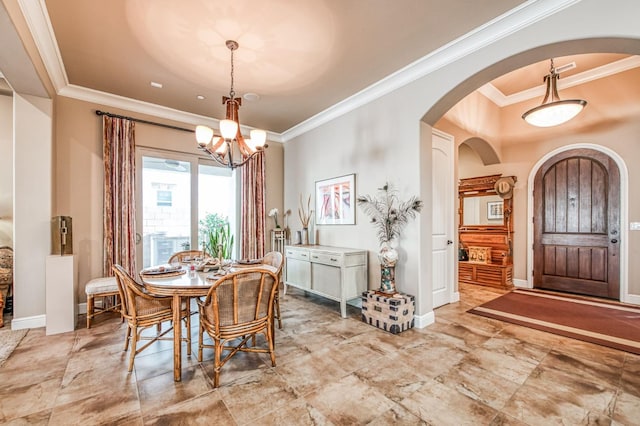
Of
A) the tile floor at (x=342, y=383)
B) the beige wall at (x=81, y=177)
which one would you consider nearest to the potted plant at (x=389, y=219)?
the tile floor at (x=342, y=383)

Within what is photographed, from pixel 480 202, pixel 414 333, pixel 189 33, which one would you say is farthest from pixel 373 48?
pixel 480 202

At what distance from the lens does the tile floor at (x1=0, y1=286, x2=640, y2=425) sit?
182 cm

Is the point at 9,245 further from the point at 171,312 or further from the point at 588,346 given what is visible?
the point at 588,346

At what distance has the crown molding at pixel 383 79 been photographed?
2.37m

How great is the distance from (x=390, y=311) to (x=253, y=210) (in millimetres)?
3163

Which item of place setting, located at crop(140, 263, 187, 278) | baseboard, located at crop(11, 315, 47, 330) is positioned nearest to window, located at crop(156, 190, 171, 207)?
baseboard, located at crop(11, 315, 47, 330)

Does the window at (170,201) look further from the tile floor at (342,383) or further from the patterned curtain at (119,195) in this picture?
the tile floor at (342,383)

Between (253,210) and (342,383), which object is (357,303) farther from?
(253,210)

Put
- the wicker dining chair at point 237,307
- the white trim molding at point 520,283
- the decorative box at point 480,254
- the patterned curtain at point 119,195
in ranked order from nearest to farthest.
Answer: the wicker dining chair at point 237,307 → the patterned curtain at point 119,195 → the white trim molding at point 520,283 → the decorative box at point 480,254

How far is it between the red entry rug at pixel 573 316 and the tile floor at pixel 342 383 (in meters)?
0.30

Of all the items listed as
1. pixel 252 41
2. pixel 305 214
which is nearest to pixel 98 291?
pixel 305 214

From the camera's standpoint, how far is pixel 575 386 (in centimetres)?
212

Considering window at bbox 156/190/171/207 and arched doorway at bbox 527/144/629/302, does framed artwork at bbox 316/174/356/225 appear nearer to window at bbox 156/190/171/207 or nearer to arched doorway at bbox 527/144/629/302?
window at bbox 156/190/171/207

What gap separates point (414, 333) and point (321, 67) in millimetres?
3240
